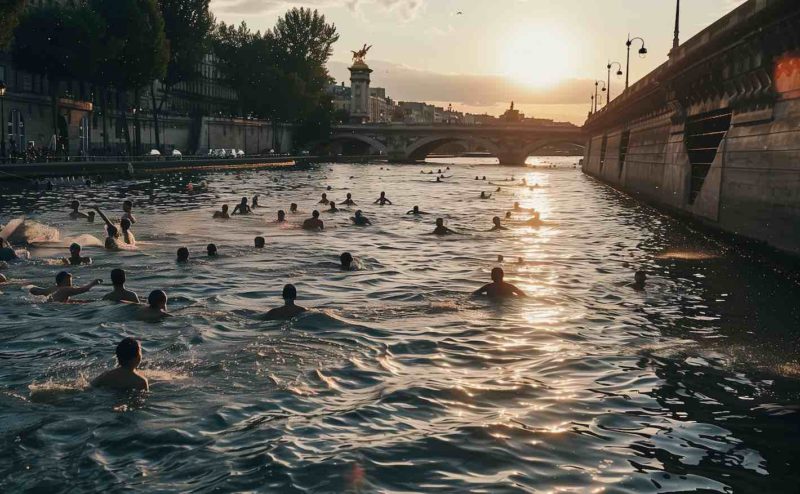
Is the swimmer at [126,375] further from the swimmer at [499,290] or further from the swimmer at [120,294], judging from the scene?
the swimmer at [499,290]

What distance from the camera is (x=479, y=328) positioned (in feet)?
52.1

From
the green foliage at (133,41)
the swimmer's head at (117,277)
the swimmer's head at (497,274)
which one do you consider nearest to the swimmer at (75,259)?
the swimmer's head at (117,277)

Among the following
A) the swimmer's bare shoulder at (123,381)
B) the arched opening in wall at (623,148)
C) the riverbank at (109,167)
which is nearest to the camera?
the swimmer's bare shoulder at (123,381)

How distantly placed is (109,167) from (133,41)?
534 inches

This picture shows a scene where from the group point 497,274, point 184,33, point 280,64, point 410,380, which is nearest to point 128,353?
point 410,380

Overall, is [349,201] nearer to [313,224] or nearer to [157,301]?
[313,224]

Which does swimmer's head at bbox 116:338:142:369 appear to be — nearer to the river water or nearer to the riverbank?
the river water

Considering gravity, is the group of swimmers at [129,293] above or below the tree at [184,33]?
below

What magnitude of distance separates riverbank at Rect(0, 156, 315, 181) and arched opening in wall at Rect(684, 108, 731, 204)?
38.4 metres

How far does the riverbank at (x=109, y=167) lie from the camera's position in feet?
163

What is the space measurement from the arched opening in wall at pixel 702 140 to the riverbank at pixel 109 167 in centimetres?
3836

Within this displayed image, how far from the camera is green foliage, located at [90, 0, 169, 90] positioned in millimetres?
68000

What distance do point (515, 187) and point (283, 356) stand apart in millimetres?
63594

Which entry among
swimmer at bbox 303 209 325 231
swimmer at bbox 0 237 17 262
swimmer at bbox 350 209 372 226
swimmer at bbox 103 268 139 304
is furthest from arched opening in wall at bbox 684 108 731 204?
swimmer at bbox 0 237 17 262
